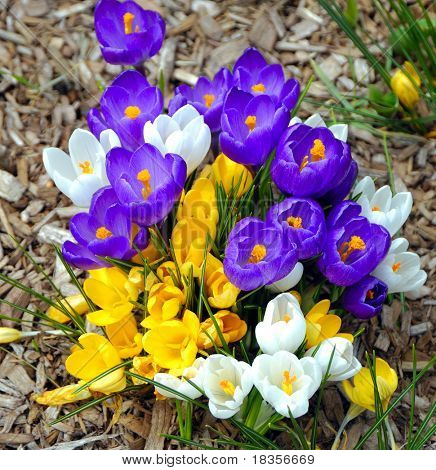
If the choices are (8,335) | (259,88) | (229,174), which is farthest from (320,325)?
(8,335)

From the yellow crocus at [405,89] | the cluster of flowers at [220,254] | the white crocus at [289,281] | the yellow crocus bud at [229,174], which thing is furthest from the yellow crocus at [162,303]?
the yellow crocus at [405,89]

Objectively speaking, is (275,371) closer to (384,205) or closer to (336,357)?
(336,357)

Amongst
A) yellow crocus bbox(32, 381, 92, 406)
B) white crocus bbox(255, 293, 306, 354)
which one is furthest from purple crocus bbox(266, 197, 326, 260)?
yellow crocus bbox(32, 381, 92, 406)

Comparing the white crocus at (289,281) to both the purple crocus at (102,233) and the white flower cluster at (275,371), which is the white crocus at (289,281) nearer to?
the white flower cluster at (275,371)

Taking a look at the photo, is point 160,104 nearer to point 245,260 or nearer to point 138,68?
point 138,68

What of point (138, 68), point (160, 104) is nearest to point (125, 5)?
point (138, 68)

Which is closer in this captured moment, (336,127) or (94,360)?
(94,360)
